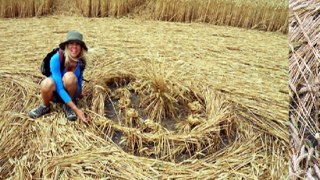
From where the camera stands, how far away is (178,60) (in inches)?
83.6

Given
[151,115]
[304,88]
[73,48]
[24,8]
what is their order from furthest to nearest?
[24,8]
[151,115]
[73,48]
[304,88]

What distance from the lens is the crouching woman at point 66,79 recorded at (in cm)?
146

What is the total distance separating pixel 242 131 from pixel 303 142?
1.68ft

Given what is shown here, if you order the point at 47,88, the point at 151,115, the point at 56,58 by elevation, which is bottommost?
the point at 151,115

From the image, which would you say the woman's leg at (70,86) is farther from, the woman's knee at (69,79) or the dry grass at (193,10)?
the dry grass at (193,10)

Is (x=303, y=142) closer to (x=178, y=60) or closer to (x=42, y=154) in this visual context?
(x=42, y=154)

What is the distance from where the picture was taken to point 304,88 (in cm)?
117

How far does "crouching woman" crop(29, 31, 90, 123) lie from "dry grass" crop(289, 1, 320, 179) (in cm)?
66

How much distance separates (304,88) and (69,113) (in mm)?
750

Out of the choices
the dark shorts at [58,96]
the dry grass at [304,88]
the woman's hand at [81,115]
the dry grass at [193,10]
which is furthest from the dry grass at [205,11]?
the woman's hand at [81,115]

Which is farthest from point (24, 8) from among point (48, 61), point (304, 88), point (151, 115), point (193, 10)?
point (304, 88)

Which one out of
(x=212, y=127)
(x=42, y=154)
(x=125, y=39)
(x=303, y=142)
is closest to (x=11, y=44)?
(x=125, y=39)

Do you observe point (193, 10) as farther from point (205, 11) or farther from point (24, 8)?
point (24, 8)

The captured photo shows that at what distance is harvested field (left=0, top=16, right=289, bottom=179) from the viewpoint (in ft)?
4.39
